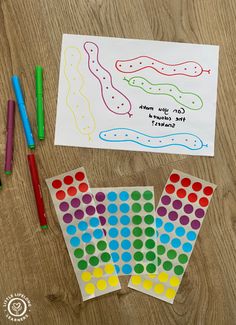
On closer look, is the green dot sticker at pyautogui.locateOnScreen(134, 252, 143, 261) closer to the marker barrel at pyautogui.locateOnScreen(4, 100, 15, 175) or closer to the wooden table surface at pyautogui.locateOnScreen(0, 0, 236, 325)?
the wooden table surface at pyautogui.locateOnScreen(0, 0, 236, 325)

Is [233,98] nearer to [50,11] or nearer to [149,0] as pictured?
[149,0]

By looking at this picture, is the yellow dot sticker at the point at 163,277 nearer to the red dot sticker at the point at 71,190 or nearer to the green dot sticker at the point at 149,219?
the green dot sticker at the point at 149,219

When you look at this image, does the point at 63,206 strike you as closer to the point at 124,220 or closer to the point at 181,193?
the point at 124,220

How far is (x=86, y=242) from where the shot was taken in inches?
30.2

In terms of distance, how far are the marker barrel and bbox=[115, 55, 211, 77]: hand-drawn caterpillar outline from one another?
22 cm

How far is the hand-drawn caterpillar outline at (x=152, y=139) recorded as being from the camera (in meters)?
0.79

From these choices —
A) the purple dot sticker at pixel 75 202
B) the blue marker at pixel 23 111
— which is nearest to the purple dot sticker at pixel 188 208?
the purple dot sticker at pixel 75 202

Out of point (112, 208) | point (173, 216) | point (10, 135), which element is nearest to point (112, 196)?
point (112, 208)

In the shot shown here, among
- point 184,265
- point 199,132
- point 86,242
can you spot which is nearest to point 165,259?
point 184,265

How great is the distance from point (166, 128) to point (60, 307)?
39 centimetres

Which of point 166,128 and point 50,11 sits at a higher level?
point 50,11

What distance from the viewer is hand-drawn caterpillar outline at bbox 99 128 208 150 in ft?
2.58

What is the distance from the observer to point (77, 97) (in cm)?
79

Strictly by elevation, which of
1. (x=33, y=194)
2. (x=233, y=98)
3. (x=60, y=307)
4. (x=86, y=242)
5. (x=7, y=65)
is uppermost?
(x=7, y=65)
